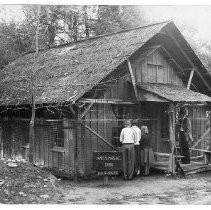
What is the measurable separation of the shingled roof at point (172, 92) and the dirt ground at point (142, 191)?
2838mm

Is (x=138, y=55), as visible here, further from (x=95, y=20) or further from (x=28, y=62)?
(x=95, y=20)

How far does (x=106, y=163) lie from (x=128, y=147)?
139 cm

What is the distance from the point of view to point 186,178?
14.4m

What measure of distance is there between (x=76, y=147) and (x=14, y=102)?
3.31 m

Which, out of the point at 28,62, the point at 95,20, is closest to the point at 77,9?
the point at 95,20

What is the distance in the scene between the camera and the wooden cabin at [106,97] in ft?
46.4

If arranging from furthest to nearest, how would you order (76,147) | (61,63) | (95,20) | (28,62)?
(95,20)
(28,62)
(61,63)
(76,147)

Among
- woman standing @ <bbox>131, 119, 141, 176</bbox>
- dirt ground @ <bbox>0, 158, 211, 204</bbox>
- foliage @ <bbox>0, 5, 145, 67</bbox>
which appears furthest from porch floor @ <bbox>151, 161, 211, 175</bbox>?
foliage @ <bbox>0, 5, 145, 67</bbox>

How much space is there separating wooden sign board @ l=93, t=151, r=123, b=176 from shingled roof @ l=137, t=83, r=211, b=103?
295 centimetres

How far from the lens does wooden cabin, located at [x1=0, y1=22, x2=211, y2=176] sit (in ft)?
46.4

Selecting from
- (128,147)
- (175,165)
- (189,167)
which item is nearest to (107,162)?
(128,147)

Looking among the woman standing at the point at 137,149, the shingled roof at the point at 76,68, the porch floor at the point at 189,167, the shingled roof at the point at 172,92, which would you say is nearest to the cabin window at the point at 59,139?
the shingled roof at the point at 76,68

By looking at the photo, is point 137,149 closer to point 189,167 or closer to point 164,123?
point 189,167

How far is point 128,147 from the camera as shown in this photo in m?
14.0
